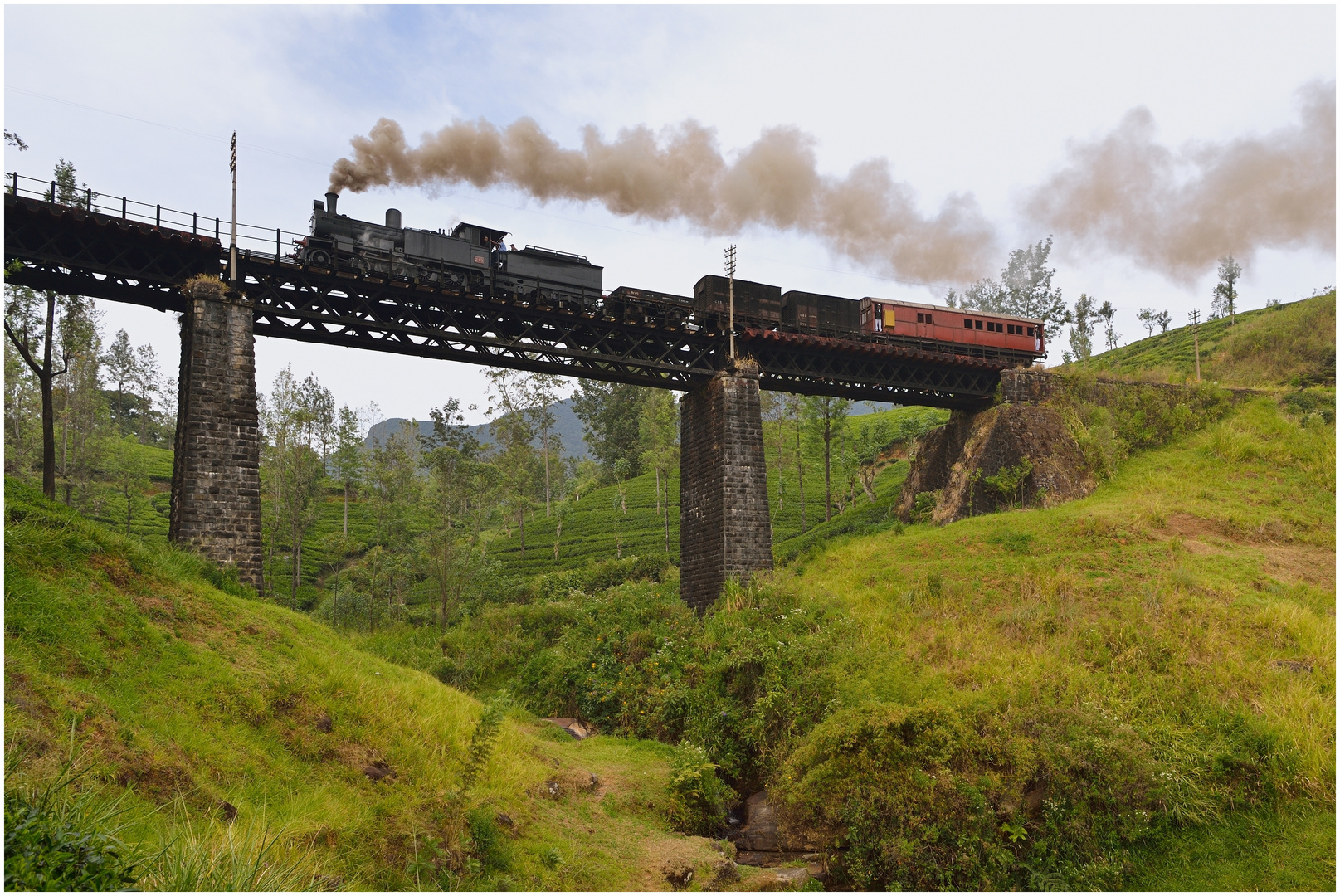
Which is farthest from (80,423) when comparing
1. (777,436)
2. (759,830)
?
(759,830)

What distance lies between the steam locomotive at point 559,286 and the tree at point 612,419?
41.1 metres

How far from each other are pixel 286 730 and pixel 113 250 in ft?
57.0

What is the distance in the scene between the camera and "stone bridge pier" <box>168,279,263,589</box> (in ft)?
67.5

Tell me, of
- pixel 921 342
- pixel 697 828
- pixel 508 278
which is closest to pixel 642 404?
pixel 921 342

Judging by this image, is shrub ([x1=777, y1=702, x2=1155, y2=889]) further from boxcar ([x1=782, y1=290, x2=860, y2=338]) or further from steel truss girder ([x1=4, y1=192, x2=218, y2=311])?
steel truss girder ([x1=4, y1=192, x2=218, y2=311])

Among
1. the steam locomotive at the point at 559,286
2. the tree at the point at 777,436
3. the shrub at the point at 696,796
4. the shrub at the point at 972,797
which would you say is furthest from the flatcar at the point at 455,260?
the tree at the point at 777,436

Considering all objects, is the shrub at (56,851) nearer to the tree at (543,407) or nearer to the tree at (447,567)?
the tree at (447,567)

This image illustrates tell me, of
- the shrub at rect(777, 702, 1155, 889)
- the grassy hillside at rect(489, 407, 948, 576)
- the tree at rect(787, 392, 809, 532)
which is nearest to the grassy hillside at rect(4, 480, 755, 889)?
the shrub at rect(777, 702, 1155, 889)

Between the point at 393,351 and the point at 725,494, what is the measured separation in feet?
39.2

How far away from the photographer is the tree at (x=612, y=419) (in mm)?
73688

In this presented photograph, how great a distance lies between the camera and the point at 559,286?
90.2ft

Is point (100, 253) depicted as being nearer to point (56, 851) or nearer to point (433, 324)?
point (433, 324)

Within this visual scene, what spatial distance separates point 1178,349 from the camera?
225ft

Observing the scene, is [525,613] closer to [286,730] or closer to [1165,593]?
[286,730]
